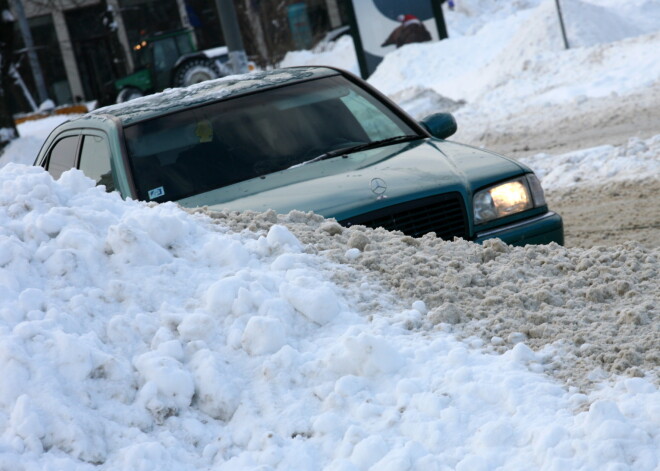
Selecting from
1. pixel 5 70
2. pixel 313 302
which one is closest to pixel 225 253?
pixel 313 302

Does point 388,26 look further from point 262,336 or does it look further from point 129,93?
point 262,336

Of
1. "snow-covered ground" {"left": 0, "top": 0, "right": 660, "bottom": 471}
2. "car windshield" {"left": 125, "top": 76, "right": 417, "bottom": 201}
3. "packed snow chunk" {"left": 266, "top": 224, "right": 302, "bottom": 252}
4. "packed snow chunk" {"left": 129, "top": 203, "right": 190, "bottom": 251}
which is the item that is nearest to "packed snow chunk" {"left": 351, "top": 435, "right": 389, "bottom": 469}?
"snow-covered ground" {"left": 0, "top": 0, "right": 660, "bottom": 471}

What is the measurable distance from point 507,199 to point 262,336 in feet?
6.93

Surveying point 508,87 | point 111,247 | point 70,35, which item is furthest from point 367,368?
point 70,35

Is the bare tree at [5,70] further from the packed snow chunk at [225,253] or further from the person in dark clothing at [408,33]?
the packed snow chunk at [225,253]

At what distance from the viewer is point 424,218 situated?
4605 mm

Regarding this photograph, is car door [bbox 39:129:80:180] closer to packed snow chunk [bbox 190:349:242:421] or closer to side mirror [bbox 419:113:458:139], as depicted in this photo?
side mirror [bbox 419:113:458:139]

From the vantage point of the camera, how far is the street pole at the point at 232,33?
12430mm

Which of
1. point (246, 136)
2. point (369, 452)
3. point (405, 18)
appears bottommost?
point (369, 452)

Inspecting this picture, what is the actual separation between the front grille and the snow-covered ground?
1.29 feet

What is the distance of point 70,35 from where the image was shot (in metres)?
38.7

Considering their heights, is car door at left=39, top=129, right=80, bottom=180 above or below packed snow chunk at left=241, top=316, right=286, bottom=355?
above

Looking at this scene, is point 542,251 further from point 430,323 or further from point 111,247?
point 111,247

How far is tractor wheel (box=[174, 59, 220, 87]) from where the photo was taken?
80.8 ft
